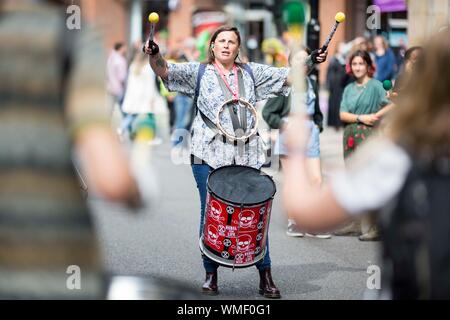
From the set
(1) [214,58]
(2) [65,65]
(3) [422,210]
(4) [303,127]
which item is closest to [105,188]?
(2) [65,65]

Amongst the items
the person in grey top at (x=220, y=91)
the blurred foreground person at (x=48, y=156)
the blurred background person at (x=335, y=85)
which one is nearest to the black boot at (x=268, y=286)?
the person in grey top at (x=220, y=91)

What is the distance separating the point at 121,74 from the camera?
18172mm

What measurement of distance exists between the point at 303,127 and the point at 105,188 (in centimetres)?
52

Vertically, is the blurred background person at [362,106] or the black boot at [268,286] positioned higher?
the blurred background person at [362,106]

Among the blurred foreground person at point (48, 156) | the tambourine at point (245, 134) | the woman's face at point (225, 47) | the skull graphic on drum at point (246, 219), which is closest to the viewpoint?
the blurred foreground person at point (48, 156)

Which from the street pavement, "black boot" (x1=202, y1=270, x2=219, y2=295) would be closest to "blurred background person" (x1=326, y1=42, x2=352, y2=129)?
the street pavement

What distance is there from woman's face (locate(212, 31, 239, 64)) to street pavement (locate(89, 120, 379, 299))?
0.77 m

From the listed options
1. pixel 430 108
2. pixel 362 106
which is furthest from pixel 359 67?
pixel 430 108

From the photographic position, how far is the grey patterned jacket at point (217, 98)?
5945mm

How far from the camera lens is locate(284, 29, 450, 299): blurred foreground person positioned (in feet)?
7.38

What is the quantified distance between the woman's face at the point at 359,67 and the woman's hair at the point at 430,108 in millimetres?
6189

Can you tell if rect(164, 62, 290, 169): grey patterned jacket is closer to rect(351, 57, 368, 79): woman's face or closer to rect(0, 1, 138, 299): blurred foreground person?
rect(351, 57, 368, 79): woman's face

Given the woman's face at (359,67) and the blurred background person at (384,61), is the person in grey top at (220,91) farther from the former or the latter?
the blurred background person at (384,61)
